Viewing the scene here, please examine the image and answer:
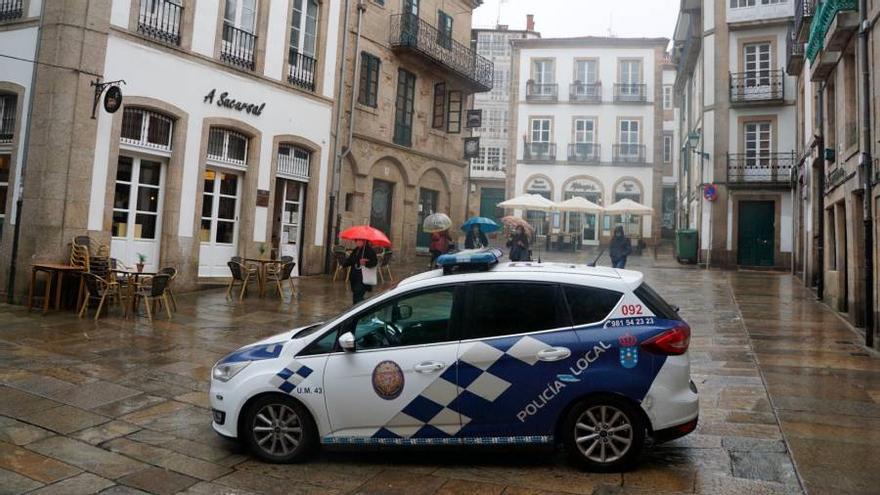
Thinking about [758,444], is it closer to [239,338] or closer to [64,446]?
[64,446]

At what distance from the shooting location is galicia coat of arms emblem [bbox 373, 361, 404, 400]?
4570mm

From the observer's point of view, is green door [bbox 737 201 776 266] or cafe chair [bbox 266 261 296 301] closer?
cafe chair [bbox 266 261 296 301]

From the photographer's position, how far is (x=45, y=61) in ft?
37.0

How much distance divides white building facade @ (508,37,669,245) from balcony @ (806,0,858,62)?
2418cm

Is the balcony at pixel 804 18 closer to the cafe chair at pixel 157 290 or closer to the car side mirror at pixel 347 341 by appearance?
the car side mirror at pixel 347 341

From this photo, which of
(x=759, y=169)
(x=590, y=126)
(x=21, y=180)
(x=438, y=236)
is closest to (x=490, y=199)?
(x=590, y=126)

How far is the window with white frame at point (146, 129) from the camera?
486 inches

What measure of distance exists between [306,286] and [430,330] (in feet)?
35.1

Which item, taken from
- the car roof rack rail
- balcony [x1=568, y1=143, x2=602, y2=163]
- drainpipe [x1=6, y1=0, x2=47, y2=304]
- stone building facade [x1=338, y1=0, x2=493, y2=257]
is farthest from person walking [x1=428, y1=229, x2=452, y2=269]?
balcony [x1=568, y1=143, x2=602, y2=163]

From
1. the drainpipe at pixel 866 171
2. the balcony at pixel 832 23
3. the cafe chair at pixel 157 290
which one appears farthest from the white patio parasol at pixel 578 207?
the cafe chair at pixel 157 290

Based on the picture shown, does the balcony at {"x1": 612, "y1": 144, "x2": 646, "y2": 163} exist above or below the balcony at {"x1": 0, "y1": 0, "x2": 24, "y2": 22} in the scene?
above

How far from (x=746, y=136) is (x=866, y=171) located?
16630 millimetres

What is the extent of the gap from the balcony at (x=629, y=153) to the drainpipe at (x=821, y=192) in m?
22.3

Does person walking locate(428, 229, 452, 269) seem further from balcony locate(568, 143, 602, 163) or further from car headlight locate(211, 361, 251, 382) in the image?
balcony locate(568, 143, 602, 163)
